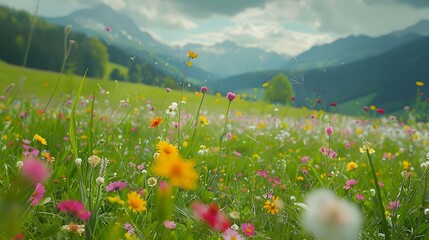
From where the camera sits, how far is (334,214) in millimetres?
935

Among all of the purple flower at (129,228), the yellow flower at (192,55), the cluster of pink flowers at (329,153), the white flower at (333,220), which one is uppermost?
the yellow flower at (192,55)

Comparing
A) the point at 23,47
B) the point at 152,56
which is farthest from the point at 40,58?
the point at 152,56

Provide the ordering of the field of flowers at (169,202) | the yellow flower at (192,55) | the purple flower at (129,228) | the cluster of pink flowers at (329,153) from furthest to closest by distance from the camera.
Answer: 1. the cluster of pink flowers at (329,153)
2. the yellow flower at (192,55)
3. the purple flower at (129,228)
4. the field of flowers at (169,202)

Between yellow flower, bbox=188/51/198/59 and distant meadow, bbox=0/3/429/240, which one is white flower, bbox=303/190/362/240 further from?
yellow flower, bbox=188/51/198/59

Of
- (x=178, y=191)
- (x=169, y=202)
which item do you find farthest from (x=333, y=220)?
(x=178, y=191)

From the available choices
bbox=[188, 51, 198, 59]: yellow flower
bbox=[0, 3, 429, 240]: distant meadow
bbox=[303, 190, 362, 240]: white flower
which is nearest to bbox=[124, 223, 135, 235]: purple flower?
bbox=[0, 3, 429, 240]: distant meadow

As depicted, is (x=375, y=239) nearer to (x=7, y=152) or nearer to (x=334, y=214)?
(x=334, y=214)

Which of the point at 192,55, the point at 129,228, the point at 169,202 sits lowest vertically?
the point at 129,228

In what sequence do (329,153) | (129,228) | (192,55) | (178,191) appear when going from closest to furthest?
(129,228) → (178,191) → (192,55) → (329,153)

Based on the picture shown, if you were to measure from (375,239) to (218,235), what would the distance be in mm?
897

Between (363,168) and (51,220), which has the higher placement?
(363,168)

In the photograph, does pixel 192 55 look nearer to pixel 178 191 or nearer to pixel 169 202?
pixel 178 191

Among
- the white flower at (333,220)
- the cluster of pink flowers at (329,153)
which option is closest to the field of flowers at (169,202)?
the white flower at (333,220)

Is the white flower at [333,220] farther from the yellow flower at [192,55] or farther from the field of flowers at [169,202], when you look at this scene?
the yellow flower at [192,55]
